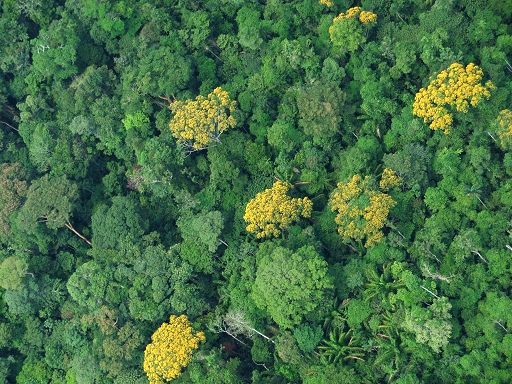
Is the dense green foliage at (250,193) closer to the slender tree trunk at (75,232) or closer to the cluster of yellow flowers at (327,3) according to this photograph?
the slender tree trunk at (75,232)

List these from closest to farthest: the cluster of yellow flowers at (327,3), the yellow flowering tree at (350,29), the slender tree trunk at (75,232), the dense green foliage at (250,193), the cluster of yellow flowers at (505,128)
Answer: the cluster of yellow flowers at (505,128) < the dense green foliage at (250,193) < the yellow flowering tree at (350,29) < the cluster of yellow flowers at (327,3) < the slender tree trunk at (75,232)

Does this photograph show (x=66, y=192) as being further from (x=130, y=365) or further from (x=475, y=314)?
(x=475, y=314)

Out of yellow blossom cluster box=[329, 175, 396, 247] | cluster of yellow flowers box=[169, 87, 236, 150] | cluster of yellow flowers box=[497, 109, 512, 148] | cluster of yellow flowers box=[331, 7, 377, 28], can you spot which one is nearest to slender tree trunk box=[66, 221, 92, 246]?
cluster of yellow flowers box=[169, 87, 236, 150]

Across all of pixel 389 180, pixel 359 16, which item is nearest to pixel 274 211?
pixel 389 180

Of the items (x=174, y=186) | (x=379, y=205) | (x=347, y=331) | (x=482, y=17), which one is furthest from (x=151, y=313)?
(x=482, y=17)

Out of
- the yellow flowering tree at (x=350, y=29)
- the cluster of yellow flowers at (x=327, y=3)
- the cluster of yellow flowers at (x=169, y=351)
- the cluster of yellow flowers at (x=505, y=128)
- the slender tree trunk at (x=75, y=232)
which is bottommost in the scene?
the cluster of yellow flowers at (x=169, y=351)

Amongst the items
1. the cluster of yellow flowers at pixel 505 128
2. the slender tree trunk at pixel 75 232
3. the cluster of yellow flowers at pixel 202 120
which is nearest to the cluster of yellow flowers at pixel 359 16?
the cluster of yellow flowers at pixel 202 120

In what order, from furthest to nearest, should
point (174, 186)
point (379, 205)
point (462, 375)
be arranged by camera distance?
1. point (174, 186)
2. point (379, 205)
3. point (462, 375)
